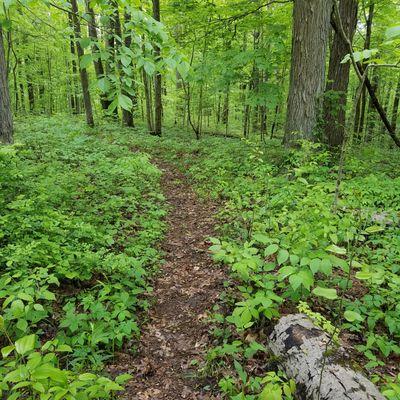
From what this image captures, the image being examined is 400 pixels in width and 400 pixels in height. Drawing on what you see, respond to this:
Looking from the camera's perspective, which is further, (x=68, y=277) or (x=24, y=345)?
(x=68, y=277)

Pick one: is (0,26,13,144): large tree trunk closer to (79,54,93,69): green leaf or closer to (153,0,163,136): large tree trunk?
(79,54,93,69): green leaf

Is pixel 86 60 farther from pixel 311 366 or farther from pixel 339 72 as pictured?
pixel 339 72

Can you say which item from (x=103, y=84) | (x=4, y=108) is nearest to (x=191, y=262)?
(x=103, y=84)

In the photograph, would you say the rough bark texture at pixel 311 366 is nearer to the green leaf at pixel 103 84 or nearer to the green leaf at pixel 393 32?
the green leaf at pixel 393 32

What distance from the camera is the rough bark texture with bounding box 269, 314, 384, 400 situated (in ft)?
7.50

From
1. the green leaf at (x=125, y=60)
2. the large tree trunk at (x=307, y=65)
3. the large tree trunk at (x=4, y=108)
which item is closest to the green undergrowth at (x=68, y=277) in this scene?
the large tree trunk at (x=4, y=108)

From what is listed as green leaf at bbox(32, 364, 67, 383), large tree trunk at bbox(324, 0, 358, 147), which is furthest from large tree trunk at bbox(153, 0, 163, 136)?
green leaf at bbox(32, 364, 67, 383)

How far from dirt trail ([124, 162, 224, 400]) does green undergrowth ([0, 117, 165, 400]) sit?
22 centimetres

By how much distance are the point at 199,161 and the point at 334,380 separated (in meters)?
8.72

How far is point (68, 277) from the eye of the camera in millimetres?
3564

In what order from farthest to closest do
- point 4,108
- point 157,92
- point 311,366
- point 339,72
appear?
1. point 157,92
2. point 339,72
3. point 4,108
4. point 311,366

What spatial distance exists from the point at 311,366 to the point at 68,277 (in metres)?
2.68

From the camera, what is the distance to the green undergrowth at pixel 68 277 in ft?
6.99

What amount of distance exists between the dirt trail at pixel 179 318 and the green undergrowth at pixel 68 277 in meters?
0.22
